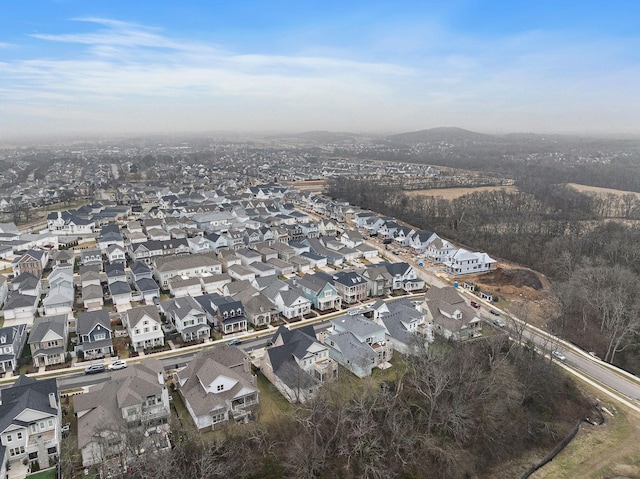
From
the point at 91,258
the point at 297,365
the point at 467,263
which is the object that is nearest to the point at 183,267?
the point at 91,258

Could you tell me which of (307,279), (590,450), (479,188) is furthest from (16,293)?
(479,188)

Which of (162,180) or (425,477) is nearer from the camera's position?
(425,477)

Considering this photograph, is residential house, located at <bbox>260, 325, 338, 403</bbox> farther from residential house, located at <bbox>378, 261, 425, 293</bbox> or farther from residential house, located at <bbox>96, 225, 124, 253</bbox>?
residential house, located at <bbox>96, 225, 124, 253</bbox>

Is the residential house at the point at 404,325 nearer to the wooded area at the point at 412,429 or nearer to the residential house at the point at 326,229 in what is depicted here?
the wooded area at the point at 412,429

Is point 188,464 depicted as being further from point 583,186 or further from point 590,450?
point 583,186

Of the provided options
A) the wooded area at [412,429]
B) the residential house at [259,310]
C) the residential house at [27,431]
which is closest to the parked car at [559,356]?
the wooded area at [412,429]

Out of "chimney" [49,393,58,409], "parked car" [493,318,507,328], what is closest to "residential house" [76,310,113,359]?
"chimney" [49,393,58,409]

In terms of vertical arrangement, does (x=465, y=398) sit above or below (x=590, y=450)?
above
